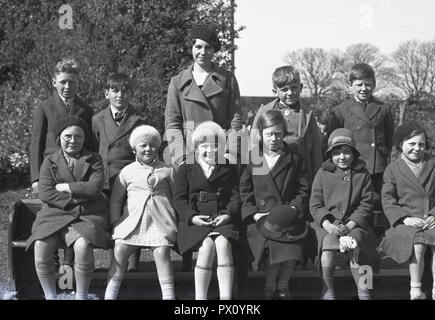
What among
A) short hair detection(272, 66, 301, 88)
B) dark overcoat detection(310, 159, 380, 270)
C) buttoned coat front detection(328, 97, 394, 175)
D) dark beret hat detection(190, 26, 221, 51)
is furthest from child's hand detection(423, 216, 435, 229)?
dark beret hat detection(190, 26, 221, 51)

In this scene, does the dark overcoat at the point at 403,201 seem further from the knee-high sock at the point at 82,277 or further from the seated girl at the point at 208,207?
the knee-high sock at the point at 82,277

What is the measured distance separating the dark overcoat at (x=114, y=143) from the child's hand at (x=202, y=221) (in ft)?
2.95

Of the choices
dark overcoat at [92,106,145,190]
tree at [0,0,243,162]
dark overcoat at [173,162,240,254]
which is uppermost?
tree at [0,0,243,162]

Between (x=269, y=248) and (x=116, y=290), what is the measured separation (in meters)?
1.20

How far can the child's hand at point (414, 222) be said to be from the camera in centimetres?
506

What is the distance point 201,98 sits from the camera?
18.6 ft

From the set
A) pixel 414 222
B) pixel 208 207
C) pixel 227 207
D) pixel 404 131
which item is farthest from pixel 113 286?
pixel 404 131

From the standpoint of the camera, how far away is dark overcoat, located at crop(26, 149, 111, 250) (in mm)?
4938

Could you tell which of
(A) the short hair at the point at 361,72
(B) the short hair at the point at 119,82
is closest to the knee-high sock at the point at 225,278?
(B) the short hair at the point at 119,82

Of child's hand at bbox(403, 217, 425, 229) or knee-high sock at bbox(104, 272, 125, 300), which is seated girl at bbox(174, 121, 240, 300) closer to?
knee-high sock at bbox(104, 272, 125, 300)

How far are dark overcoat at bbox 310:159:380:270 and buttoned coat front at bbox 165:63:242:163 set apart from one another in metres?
0.92

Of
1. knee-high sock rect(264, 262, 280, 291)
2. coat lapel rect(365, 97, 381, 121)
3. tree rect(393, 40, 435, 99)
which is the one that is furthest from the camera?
tree rect(393, 40, 435, 99)
